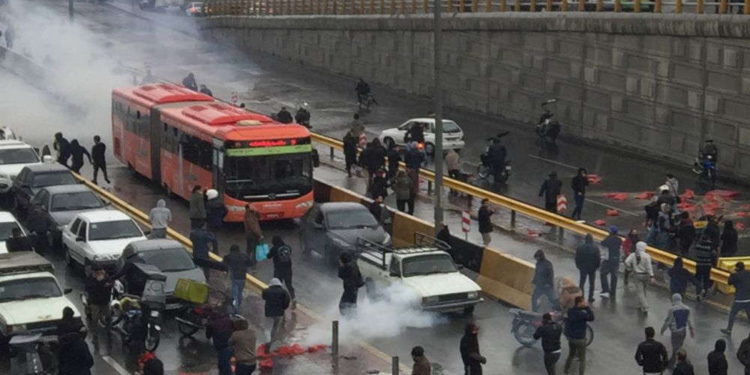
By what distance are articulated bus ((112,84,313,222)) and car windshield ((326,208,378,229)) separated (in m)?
3.86

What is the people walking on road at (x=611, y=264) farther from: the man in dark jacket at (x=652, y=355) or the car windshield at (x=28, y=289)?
the car windshield at (x=28, y=289)

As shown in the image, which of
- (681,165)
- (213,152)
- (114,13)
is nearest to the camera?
(213,152)

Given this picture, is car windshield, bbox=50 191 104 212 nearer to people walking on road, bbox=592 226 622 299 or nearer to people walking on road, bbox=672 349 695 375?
people walking on road, bbox=592 226 622 299

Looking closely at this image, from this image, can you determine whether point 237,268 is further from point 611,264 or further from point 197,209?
point 611,264

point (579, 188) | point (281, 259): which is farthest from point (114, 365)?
point (579, 188)

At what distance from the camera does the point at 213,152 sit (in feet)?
128

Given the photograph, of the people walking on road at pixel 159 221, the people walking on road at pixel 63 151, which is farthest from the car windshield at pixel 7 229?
the people walking on road at pixel 63 151

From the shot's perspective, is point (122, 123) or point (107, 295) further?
point (122, 123)

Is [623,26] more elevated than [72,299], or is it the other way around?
[623,26]

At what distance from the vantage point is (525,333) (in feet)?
91.5

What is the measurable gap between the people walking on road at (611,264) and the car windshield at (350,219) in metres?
5.80

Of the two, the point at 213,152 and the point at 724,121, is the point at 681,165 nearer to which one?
the point at 724,121

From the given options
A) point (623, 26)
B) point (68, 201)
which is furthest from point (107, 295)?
point (623, 26)

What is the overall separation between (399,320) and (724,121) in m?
17.0
